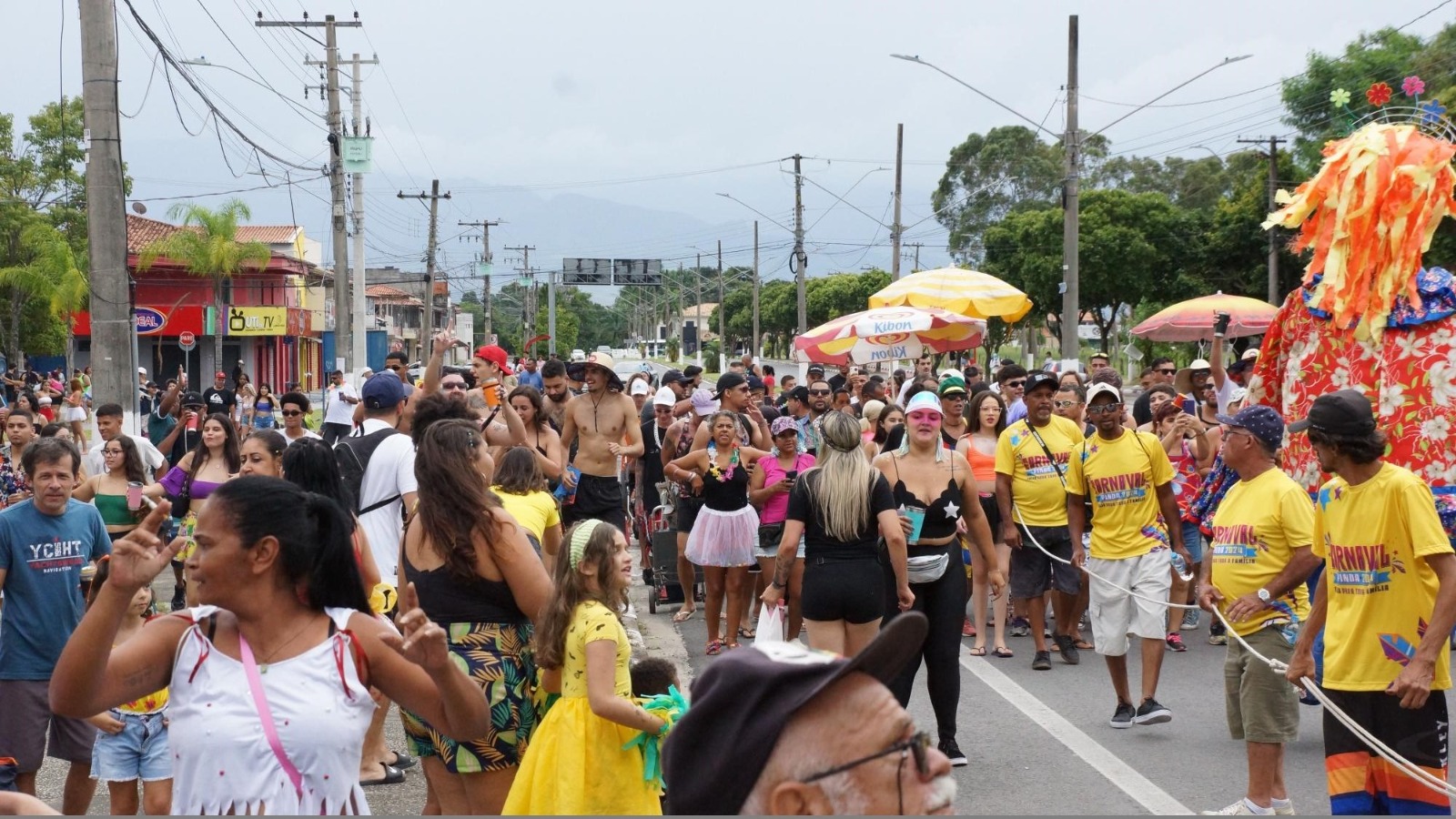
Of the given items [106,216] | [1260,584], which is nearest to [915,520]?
[1260,584]

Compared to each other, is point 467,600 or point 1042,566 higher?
point 467,600

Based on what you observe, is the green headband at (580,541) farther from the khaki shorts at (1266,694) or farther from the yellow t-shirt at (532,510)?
the khaki shorts at (1266,694)

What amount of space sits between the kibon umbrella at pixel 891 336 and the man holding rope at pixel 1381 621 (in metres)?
12.7

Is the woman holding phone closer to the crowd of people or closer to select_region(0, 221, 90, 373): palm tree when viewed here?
the crowd of people

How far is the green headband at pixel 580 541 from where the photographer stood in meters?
5.06

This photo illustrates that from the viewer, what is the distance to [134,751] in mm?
5633

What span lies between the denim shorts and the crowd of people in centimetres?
1

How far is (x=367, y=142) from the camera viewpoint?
31.2 metres

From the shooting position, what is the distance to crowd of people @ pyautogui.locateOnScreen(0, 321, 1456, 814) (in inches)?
126

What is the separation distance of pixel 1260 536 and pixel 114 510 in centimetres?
648

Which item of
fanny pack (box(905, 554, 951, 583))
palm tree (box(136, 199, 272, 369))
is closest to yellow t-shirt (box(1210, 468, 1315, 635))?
fanny pack (box(905, 554, 951, 583))

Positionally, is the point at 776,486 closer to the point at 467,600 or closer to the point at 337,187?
the point at 467,600

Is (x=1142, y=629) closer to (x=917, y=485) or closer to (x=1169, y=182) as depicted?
(x=917, y=485)

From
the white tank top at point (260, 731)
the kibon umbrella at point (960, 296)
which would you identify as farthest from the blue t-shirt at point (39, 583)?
the kibon umbrella at point (960, 296)
